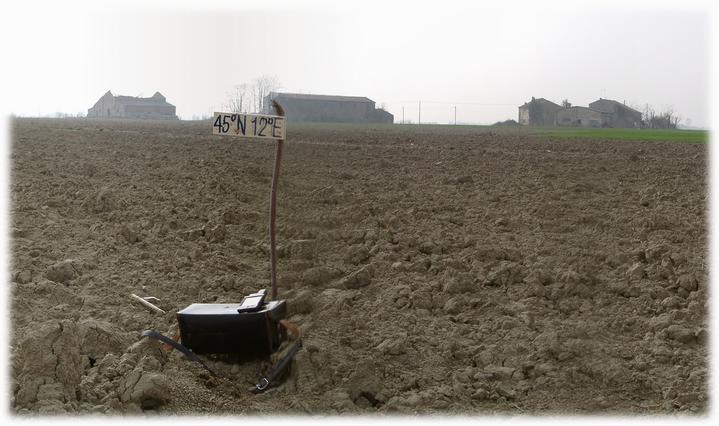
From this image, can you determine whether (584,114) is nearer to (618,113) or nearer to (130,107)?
(618,113)

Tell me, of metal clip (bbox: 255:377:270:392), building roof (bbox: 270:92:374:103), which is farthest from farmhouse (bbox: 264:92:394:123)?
metal clip (bbox: 255:377:270:392)

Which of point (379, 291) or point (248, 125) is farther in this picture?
point (379, 291)

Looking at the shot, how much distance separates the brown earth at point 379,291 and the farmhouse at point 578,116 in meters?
60.0

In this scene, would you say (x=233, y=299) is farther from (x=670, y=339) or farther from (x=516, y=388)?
(x=670, y=339)

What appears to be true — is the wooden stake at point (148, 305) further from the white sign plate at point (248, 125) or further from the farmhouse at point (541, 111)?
the farmhouse at point (541, 111)

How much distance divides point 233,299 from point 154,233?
1.67m

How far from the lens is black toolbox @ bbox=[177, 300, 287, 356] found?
437 cm

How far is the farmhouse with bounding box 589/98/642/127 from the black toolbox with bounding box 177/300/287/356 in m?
67.7

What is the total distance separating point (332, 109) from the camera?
67.2 metres

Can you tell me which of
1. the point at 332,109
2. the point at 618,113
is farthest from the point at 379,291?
the point at 618,113

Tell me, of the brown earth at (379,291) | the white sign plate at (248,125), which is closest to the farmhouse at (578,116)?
the brown earth at (379,291)

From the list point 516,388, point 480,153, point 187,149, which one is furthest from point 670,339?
point 187,149

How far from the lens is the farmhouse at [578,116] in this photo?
66.2 meters

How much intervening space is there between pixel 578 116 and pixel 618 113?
16.3 feet
